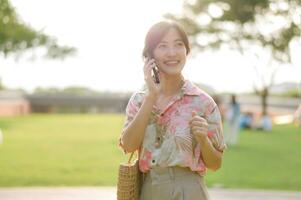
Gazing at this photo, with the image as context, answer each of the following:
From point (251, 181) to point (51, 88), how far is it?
49.0 metres

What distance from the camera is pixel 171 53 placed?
11.4 ft

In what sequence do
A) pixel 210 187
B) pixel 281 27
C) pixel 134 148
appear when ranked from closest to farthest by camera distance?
pixel 134 148, pixel 210 187, pixel 281 27

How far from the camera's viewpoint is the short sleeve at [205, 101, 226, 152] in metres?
3.41

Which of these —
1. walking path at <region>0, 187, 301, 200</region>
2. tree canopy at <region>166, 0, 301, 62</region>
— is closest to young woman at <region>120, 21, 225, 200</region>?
walking path at <region>0, 187, 301, 200</region>

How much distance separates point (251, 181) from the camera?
39.4 feet

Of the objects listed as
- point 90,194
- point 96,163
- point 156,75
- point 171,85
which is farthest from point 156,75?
point 96,163

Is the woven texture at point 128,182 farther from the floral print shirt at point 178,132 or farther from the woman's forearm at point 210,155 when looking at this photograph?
the woman's forearm at point 210,155

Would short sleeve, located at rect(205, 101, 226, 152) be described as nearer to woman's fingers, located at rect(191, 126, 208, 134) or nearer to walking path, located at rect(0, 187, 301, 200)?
woman's fingers, located at rect(191, 126, 208, 134)

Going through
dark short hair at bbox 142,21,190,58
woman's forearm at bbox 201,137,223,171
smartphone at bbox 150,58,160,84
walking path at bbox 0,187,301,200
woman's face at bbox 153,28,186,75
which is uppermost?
dark short hair at bbox 142,21,190,58

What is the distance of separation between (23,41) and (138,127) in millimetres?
44118

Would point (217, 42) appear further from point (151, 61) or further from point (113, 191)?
point (151, 61)

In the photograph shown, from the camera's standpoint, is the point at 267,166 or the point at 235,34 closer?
the point at 267,166

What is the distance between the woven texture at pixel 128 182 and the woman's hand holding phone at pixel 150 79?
407 mm

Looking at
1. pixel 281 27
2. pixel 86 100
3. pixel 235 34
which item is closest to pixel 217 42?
pixel 235 34
